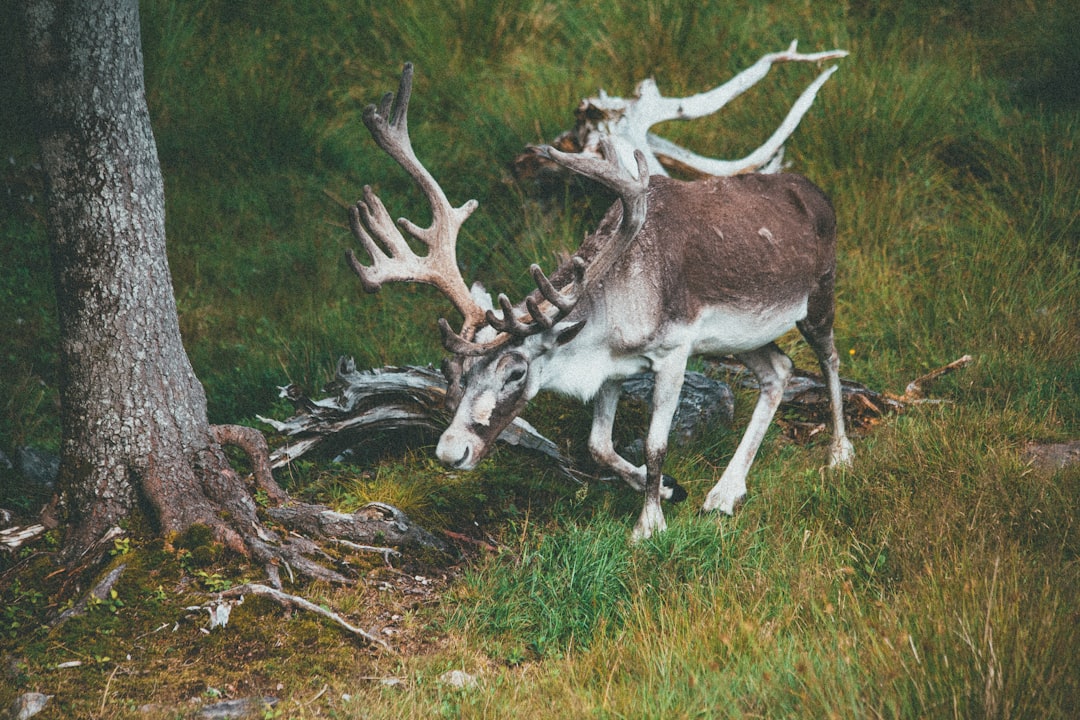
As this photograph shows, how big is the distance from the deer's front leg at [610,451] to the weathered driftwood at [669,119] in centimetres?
260

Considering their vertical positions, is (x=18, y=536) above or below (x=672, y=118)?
below

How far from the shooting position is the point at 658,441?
209 inches

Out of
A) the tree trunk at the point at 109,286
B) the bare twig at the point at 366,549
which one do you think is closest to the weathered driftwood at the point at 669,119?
the bare twig at the point at 366,549

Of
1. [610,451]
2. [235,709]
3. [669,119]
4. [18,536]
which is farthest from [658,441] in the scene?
[669,119]

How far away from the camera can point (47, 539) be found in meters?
4.43

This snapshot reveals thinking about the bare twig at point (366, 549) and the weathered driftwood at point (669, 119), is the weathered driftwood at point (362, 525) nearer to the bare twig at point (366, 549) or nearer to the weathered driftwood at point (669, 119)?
the bare twig at point (366, 549)

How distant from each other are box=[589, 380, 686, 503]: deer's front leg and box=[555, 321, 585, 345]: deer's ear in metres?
0.59

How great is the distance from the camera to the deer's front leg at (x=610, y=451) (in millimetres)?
5453

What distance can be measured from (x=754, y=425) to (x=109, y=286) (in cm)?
370

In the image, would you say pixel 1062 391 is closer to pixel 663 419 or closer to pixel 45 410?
pixel 663 419

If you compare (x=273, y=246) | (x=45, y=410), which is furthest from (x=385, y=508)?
(x=273, y=246)

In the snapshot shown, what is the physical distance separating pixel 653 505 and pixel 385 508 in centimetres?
145

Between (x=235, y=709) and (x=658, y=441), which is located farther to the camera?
(x=658, y=441)

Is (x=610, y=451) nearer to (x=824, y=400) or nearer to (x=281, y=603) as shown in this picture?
(x=281, y=603)
